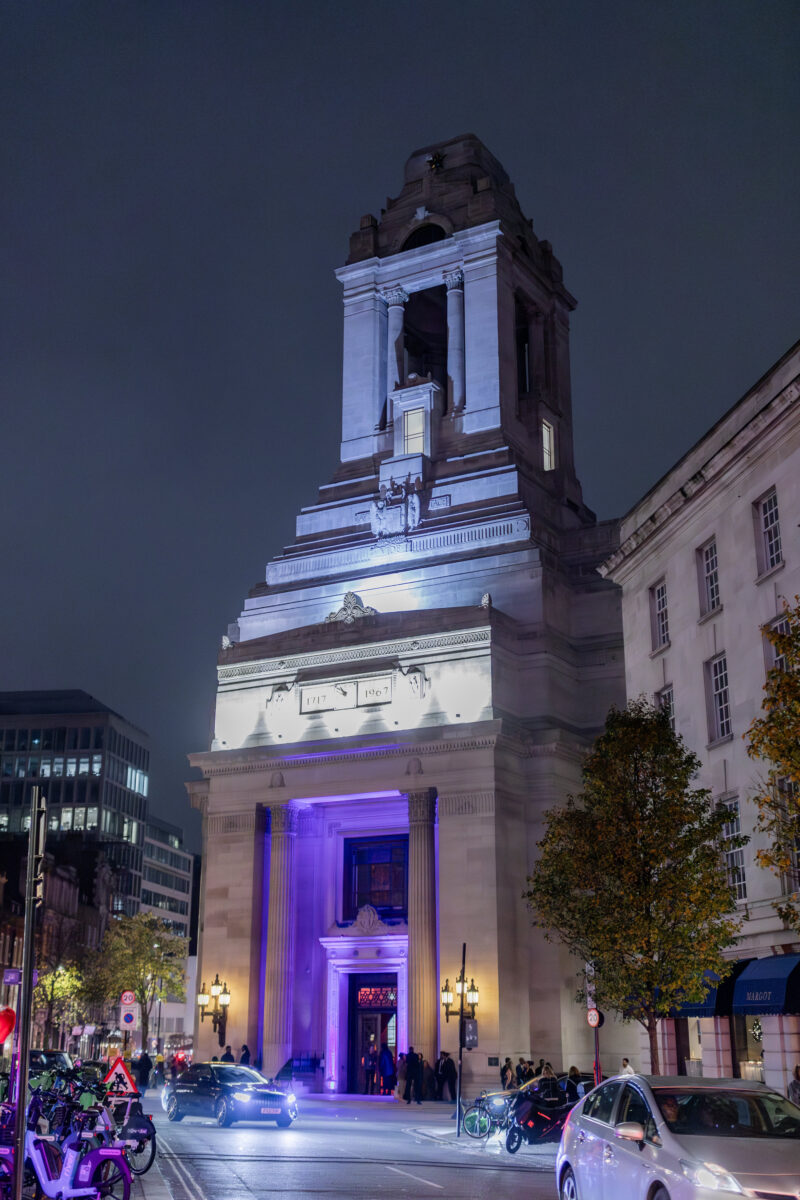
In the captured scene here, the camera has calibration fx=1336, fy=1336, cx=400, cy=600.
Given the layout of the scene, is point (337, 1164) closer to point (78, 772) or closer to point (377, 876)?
point (377, 876)

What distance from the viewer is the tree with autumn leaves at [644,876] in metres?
29.6

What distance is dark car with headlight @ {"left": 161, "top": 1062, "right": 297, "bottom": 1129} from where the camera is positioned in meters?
36.2

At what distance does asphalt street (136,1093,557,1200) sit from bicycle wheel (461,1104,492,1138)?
481mm

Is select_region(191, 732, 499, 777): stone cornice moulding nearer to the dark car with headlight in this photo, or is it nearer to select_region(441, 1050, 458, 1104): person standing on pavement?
select_region(441, 1050, 458, 1104): person standing on pavement

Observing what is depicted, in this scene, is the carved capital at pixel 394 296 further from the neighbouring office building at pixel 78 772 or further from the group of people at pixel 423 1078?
the neighbouring office building at pixel 78 772

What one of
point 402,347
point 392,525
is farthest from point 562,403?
point 392,525

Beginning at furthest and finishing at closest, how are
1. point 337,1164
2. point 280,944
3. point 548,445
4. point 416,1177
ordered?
point 548,445 → point 280,944 → point 337,1164 → point 416,1177

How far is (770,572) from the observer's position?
1257 inches

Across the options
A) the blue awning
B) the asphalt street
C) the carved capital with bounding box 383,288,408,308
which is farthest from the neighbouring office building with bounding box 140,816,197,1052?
the blue awning

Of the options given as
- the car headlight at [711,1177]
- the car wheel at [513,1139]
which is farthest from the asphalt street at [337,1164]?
the car headlight at [711,1177]

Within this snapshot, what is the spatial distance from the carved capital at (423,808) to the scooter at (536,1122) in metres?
24.4

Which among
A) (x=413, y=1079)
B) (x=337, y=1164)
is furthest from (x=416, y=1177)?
(x=413, y=1079)

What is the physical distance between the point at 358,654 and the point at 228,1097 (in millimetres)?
25602

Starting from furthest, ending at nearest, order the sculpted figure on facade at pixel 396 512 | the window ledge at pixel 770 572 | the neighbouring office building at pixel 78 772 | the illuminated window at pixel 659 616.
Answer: the neighbouring office building at pixel 78 772 < the sculpted figure on facade at pixel 396 512 < the illuminated window at pixel 659 616 < the window ledge at pixel 770 572
